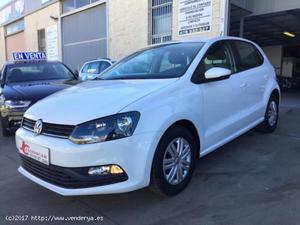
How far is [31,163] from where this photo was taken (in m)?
3.38

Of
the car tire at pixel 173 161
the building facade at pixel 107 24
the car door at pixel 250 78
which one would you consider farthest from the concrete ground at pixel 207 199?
the building facade at pixel 107 24

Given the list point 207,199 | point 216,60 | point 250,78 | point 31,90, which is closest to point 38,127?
point 207,199

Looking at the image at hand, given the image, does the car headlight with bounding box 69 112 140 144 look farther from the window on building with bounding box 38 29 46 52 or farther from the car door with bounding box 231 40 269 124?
the window on building with bounding box 38 29 46 52

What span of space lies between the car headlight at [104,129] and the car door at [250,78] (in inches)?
84.3

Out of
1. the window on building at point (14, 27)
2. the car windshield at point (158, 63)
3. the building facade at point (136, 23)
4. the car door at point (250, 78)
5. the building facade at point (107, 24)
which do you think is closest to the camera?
the car windshield at point (158, 63)

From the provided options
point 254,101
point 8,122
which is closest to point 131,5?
point 8,122

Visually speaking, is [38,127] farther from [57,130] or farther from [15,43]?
[15,43]

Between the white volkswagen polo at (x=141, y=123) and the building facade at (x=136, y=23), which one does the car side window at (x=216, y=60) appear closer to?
the white volkswagen polo at (x=141, y=123)

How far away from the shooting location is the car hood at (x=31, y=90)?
619 centimetres

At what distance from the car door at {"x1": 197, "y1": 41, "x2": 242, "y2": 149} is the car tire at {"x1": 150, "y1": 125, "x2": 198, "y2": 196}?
37 cm

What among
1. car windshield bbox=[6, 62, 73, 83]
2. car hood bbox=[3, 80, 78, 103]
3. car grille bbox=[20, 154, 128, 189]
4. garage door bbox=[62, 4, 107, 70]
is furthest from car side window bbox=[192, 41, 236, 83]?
garage door bbox=[62, 4, 107, 70]

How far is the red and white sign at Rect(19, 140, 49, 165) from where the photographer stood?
3.10 meters

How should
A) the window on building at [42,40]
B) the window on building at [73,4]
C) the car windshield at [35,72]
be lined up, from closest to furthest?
the car windshield at [35,72] < the window on building at [73,4] < the window on building at [42,40]

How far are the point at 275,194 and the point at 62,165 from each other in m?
2.15
